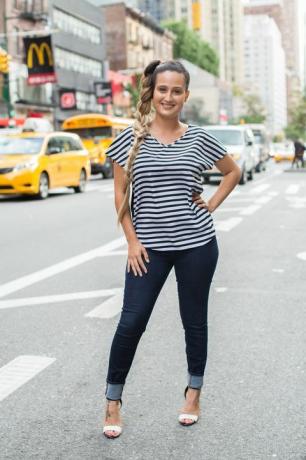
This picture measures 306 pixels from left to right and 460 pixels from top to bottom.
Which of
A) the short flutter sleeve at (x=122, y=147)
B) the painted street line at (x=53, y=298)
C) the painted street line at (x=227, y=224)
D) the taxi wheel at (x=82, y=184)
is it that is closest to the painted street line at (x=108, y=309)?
the painted street line at (x=53, y=298)

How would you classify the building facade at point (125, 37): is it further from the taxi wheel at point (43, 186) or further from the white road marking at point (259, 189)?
the taxi wheel at point (43, 186)

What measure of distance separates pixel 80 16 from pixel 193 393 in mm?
57435

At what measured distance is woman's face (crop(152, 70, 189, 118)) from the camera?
333 centimetres

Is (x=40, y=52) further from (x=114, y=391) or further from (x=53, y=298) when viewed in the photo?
(x=114, y=391)

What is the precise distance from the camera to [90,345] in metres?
4.92

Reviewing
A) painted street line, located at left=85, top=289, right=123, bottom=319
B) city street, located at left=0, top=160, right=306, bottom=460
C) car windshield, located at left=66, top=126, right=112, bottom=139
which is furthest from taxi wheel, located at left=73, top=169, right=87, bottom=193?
painted street line, located at left=85, top=289, right=123, bottom=319

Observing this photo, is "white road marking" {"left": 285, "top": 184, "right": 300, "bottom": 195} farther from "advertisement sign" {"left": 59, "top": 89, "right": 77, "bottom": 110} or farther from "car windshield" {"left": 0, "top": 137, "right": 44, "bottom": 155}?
"advertisement sign" {"left": 59, "top": 89, "right": 77, "bottom": 110}

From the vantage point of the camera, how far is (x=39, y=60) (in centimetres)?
3853

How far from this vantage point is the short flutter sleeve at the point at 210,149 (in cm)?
338

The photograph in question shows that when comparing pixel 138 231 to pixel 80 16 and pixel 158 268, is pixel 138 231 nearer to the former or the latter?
pixel 158 268

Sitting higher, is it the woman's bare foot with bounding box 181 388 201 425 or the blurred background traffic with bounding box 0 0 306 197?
the blurred background traffic with bounding box 0 0 306 197

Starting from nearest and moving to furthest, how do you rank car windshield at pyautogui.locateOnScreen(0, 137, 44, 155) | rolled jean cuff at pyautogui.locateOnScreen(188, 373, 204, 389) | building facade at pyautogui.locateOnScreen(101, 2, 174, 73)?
rolled jean cuff at pyautogui.locateOnScreen(188, 373, 204, 389), car windshield at pyautogui.locateOnScreen(0, 137, 44, 155), building facade at pyautogui.locateOnScreen(101, 2, 174, 73)

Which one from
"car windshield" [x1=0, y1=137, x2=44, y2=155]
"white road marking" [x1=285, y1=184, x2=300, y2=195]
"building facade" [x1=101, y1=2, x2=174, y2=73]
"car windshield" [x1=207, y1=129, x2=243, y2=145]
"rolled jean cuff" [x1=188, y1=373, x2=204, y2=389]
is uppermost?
"building facade" [x1=101, y1=2, x2=174, y2=73]

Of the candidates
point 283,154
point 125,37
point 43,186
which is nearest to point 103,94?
point 283,154
